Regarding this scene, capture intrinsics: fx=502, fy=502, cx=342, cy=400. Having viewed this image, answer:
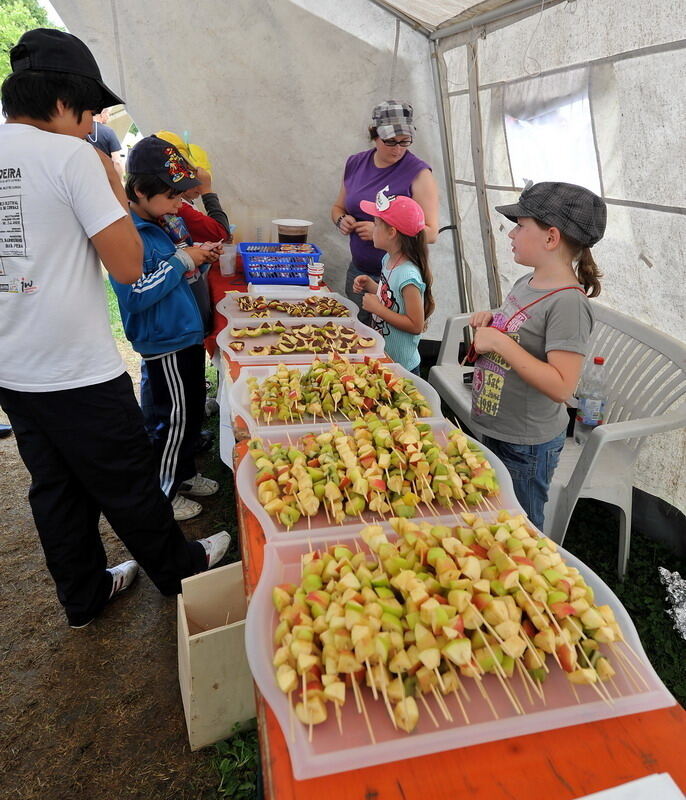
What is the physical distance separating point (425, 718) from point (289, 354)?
76.1 inches

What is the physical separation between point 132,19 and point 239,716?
539 centimetres

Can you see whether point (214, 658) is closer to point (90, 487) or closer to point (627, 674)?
point (90, 487)

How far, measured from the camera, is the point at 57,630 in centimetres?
264

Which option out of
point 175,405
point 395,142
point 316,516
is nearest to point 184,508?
point 175,405

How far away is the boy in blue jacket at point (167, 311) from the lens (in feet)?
8.41

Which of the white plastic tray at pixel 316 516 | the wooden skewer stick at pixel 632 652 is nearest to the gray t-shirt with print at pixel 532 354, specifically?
the white plastic tray at pixel 316 516

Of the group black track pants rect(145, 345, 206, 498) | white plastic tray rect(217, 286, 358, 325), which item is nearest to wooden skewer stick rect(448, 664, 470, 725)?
white plastic tray rect(217, 286, 358, 325)

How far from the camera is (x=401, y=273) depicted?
288cm

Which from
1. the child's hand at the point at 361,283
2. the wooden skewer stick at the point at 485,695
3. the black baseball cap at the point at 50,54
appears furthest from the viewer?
the child's hand at the point at 361,283

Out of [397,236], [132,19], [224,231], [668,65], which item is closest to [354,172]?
[224,231]

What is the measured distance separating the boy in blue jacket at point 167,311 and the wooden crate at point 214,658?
1276mm

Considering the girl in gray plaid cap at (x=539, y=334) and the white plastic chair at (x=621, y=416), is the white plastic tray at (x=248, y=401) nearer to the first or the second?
the girl in gray plaid cap at (x=539, y=334)

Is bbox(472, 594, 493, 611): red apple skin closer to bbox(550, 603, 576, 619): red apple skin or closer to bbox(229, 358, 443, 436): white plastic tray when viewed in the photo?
bbox(550, 603, 576, 619): red apple skin

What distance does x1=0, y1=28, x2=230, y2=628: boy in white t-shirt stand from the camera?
1.73 metres
